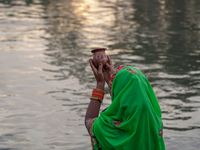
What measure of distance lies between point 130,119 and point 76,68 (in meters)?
5.25

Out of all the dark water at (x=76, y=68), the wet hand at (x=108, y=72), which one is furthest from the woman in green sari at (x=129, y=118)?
the dark water at (x=76, y=68)

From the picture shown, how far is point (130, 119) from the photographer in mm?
2361

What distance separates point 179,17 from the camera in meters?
14.1

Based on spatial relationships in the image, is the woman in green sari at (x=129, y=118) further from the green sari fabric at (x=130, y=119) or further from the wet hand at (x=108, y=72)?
the wet hand at (x=108, y=72)

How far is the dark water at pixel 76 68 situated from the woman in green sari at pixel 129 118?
1.93 meters

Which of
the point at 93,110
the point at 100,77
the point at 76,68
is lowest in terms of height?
the point at 76,68

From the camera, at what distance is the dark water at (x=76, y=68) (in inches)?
188

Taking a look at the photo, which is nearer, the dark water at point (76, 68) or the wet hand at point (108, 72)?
the wet hand at point (108, 72)

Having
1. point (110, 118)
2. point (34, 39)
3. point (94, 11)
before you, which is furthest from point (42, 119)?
point (94, 11)

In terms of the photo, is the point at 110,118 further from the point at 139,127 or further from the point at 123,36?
the point at 123,36

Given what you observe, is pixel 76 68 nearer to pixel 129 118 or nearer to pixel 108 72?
pixel 108 72

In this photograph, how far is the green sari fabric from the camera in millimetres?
2348

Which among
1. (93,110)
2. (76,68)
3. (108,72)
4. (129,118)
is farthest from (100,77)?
(76,68)

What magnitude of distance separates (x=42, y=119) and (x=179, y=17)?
33.0 feet
